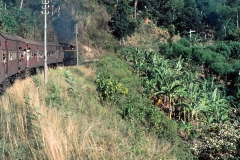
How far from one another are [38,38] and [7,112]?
3470 cm

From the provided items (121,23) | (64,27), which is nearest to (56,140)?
(64,27)

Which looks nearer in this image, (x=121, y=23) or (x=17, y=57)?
(x=17, y=57)

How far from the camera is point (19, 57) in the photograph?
656 inches

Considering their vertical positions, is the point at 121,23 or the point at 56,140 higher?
the point at 121,23

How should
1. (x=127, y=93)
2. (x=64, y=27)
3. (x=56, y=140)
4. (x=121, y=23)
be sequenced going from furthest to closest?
(x=121, y=23)
(x=64, y=27)
(x=127, y=93)
(x=56, y=140)

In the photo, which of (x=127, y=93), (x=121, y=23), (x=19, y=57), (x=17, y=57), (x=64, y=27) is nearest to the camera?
(x=17, y=57)

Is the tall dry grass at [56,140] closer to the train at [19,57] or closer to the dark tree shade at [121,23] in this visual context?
the train at [19,57]

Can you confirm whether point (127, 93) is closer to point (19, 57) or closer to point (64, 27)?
point (19, 57)

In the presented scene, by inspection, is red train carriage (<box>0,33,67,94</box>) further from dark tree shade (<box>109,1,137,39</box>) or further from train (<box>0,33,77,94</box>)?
dark tree shade (<box>109,1,137,39</box>)

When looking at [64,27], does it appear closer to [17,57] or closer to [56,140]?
[17,57]

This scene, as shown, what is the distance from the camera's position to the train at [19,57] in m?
12.5

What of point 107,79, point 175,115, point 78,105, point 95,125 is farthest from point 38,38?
point 95,125

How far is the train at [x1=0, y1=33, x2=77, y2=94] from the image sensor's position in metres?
12.5

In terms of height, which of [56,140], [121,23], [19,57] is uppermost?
[121,23]
